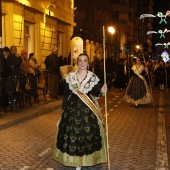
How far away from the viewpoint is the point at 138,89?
49.0 ft

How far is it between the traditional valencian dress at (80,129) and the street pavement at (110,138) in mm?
611

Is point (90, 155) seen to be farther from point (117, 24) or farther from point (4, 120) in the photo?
point (117, 24)

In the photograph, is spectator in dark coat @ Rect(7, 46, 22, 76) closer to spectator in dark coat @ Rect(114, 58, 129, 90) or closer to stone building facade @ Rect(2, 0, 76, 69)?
stone building facade @ Rect(2, 0, 76, 69)

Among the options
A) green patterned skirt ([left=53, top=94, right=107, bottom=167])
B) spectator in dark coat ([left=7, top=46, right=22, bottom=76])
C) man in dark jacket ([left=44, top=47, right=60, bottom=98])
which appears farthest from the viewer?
man in dark jacket ([left=44, top=47, right=60, bottom=98])

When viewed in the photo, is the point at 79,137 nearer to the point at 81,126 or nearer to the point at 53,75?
the point at 81,126

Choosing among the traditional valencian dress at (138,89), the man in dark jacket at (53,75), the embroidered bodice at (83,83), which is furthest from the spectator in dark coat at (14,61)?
the embroidered bodice at (83,83)

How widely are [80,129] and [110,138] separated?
308cm

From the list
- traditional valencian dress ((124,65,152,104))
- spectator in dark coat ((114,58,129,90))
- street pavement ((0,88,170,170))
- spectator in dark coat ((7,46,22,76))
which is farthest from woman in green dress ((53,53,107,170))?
spectator in dark coat ((114,58,129,90))

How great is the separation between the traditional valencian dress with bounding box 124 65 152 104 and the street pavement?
2.39 feet

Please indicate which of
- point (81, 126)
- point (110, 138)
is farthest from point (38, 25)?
point (81, 126)

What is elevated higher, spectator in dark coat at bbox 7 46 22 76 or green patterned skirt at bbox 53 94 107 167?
spectator in dark coat at bbox 7 46 22 76

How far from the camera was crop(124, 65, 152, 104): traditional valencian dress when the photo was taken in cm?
1491

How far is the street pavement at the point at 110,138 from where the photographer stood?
22.0ft

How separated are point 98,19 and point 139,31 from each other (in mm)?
43377
